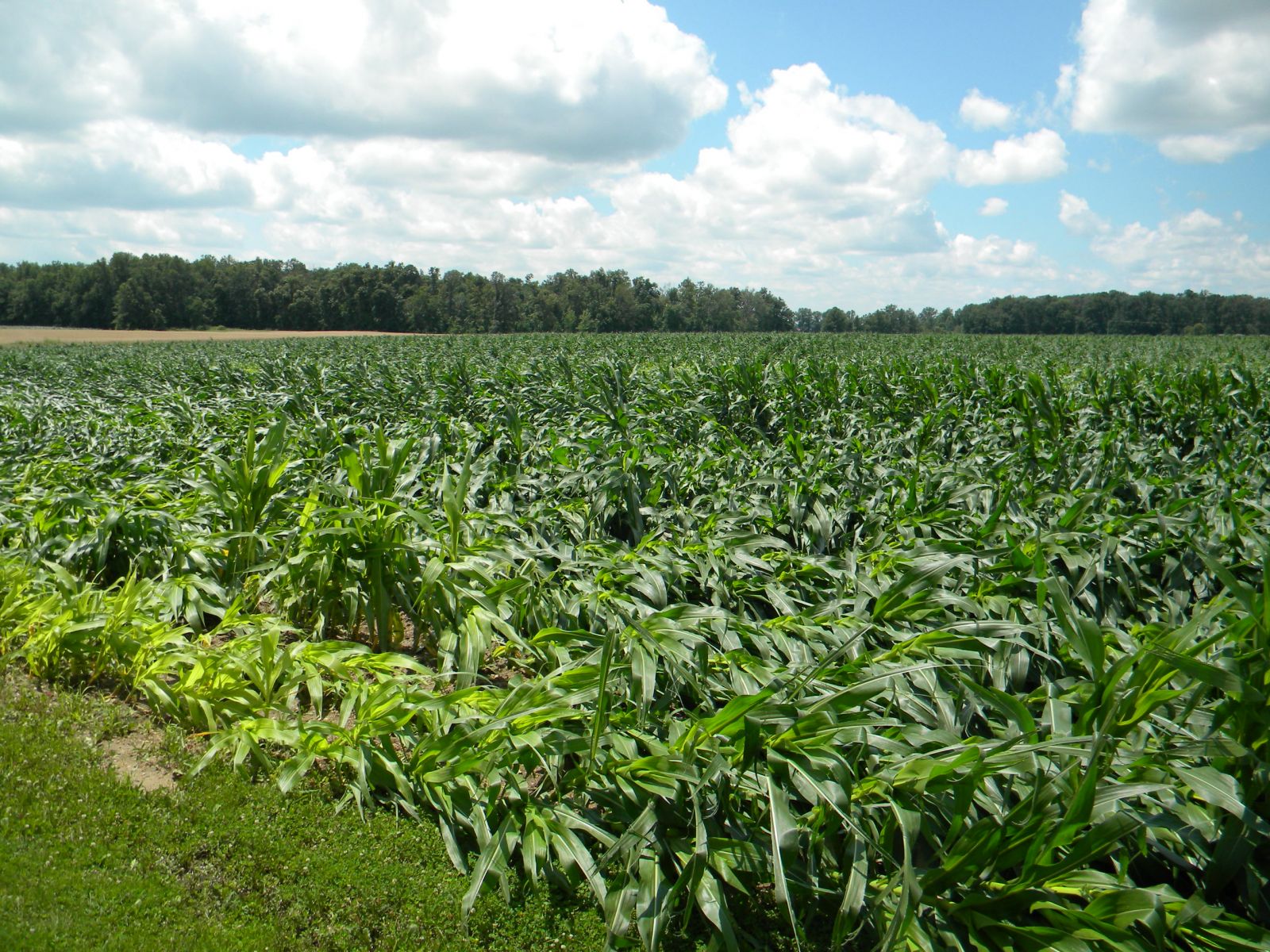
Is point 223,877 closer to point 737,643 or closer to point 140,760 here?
point 140,760

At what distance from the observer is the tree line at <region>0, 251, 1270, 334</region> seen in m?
73.4

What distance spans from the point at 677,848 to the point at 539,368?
31.9ft

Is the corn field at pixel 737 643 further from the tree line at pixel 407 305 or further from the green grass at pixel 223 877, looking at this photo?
the tree line at pixel 407 305

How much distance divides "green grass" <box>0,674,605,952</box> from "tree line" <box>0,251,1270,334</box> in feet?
230

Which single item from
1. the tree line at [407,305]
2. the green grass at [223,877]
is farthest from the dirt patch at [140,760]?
the tree line at [407,305]

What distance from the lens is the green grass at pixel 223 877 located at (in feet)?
8.07

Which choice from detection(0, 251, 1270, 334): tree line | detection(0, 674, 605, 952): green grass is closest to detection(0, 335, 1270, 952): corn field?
detection(0, 674, 605, 952): green grass

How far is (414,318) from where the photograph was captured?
76.1 meters

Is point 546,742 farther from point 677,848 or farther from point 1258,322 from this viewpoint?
point 1258,322

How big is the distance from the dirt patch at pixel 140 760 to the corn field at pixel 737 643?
182mm

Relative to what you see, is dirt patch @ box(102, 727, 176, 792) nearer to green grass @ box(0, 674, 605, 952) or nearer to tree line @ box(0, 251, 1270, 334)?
A: green grass @ box(0, 674, 605, 952)

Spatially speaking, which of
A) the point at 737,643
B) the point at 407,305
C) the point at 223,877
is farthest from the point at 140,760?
the point at 407,305

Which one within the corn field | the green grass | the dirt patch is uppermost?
the corn field

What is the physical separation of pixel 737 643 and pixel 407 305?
77.9 m
